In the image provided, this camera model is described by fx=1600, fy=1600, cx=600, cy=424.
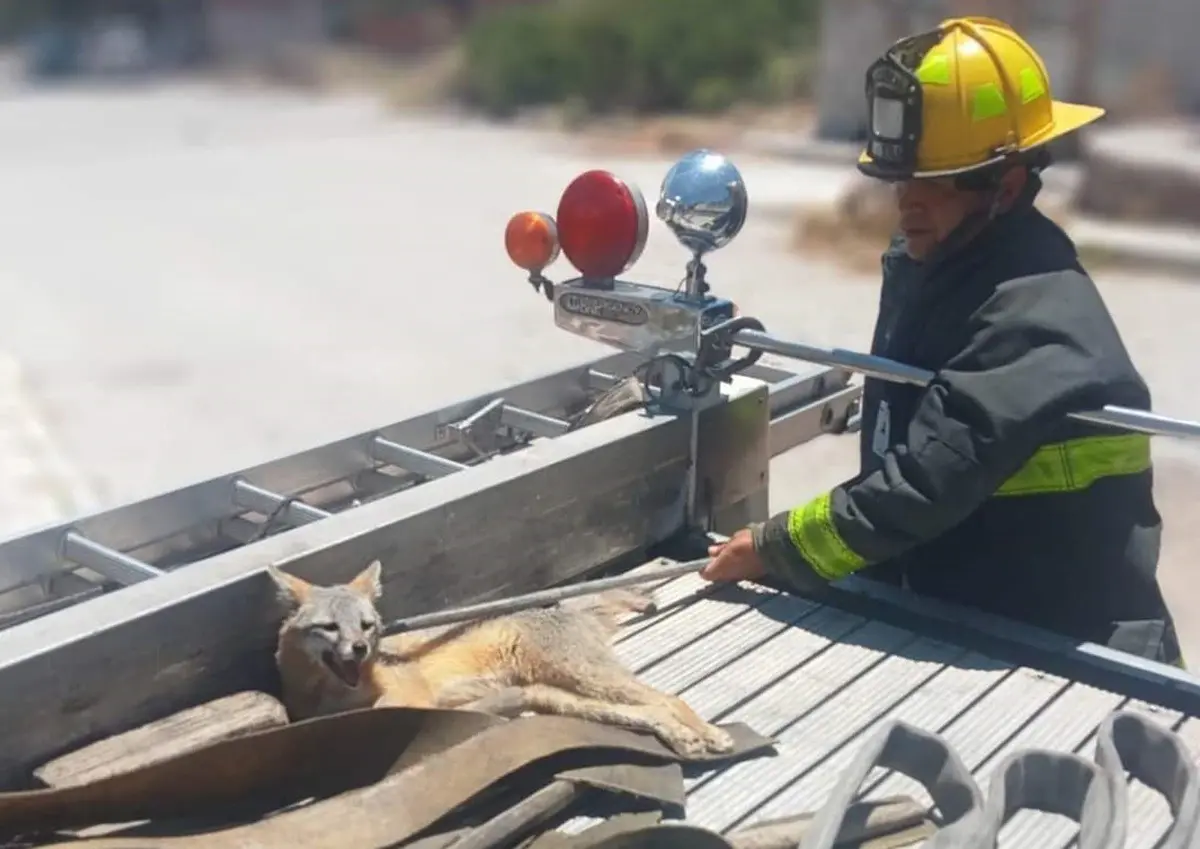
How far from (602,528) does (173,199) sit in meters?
16.5

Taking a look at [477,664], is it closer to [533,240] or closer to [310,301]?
[533,240]

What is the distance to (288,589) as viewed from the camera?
266 centimetres

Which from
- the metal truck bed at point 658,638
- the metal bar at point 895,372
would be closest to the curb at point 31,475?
the metal truck bed at point 658,638

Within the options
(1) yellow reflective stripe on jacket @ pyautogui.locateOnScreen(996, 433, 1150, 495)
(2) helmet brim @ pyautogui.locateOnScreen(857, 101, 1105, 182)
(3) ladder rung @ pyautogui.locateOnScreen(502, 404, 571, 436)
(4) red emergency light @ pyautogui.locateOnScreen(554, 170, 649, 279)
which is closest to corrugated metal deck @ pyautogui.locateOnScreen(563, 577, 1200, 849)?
(1) yellow reflective stripe on jacket @ pyautogui.locateOnScreen(996, 433, 1150, 495)

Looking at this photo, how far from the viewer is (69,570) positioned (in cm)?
299

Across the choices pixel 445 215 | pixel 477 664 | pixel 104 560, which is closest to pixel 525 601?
pixel 477 664

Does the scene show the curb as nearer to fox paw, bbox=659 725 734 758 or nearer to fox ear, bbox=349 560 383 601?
fox ear, bbox=349 560 383 601

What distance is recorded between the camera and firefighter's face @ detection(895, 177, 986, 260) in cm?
323

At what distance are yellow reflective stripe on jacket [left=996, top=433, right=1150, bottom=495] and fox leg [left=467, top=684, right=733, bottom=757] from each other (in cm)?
86

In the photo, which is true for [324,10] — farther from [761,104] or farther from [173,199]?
[173,199]

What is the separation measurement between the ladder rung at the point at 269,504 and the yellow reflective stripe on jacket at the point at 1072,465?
1.37m

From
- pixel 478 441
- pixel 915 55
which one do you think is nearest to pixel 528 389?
pixel 478 441

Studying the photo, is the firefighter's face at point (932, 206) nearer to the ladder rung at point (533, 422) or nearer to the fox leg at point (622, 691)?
the ladder rung at point (533, 422)

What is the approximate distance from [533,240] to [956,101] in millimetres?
993
